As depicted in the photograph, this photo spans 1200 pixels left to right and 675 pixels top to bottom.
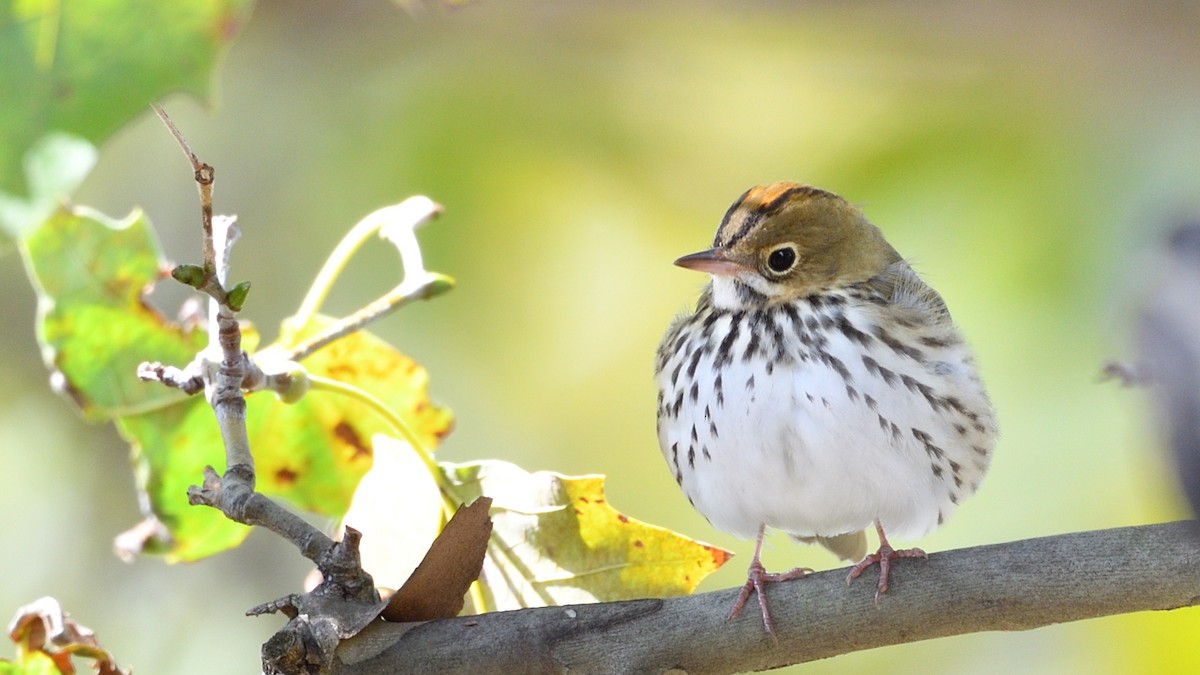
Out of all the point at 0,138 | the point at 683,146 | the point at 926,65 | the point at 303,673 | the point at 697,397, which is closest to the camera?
the point at 0,138

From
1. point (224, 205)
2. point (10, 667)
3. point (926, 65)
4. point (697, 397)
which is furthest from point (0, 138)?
point (224, 205)

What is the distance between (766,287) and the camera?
1.97 metres

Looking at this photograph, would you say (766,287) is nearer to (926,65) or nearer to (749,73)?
(926,65)

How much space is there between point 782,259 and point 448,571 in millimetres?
820

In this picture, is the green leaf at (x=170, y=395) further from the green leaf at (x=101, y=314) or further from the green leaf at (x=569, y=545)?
the green leaf at (x=569, y=545)

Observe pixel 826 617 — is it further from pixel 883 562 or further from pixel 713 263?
pixel 713 263

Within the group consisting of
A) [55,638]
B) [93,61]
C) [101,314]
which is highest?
[101,314]

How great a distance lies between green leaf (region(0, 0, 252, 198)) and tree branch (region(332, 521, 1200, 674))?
57cm

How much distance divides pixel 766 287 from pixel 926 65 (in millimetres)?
1184

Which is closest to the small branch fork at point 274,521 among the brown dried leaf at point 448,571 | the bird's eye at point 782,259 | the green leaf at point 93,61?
the brown dried leaf at point 448,571

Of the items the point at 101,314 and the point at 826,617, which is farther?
the point at 101,314

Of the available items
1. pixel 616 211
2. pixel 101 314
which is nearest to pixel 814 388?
pixel 101 314

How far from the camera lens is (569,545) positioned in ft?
5.26

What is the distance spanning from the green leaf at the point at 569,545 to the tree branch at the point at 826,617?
10 cm
